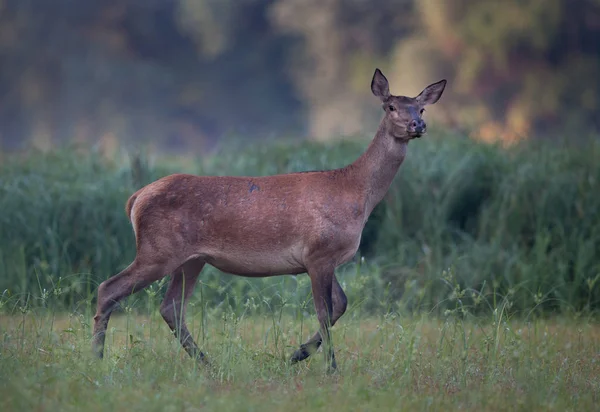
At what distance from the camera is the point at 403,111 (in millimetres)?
7734

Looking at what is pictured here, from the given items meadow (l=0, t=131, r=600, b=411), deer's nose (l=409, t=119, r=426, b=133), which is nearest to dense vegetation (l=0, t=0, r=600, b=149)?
meadow (l=0, t=131, r=600, b=411)

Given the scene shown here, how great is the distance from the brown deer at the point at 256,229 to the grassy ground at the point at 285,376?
0.87 feet

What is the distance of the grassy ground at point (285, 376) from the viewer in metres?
6.10

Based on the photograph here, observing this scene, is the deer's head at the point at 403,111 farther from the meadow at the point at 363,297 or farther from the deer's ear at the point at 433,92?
the meadow at the point at 363,297

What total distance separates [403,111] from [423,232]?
387 centimetres

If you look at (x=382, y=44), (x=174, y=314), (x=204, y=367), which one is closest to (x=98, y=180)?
(x=174, y=314)

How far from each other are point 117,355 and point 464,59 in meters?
20.4

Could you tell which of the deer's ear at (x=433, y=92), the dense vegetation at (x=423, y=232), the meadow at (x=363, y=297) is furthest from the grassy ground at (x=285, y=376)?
the dense vegetation at (x=423, y=232)

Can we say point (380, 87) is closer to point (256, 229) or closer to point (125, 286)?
point (256, 229)

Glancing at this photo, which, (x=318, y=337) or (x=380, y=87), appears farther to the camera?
(x=380, y=87)

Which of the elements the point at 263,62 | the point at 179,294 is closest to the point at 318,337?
the point at 179,294

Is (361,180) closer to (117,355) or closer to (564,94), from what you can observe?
(117,355)

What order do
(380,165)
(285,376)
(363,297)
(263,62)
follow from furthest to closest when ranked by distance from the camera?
1. (263,62)
2. (363,297)
3. (380,165)
4. (285,376)

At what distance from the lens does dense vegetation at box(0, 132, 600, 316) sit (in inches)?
412
